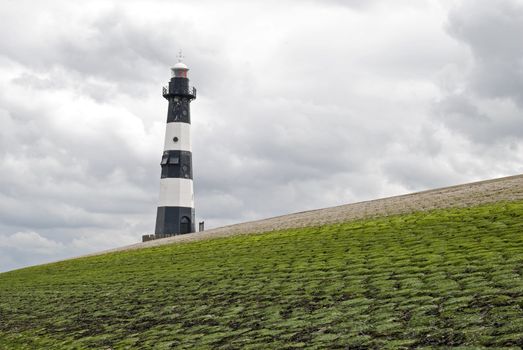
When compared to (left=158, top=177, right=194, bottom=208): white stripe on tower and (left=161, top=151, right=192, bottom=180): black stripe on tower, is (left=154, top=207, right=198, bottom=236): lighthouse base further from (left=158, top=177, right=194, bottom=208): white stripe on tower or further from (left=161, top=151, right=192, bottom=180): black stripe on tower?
(left=161, top=151, right=192, bottom=180): black stripe on tower

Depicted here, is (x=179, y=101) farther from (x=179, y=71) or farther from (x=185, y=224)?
(x=185, y=224)

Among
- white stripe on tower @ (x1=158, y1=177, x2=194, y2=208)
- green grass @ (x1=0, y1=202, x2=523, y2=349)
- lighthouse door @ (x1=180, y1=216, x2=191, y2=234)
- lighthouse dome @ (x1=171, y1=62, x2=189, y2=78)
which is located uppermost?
lighthouse dome @ (x1=171, y1=62, x2=189, y2=78)

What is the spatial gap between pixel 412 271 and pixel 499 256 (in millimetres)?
2255

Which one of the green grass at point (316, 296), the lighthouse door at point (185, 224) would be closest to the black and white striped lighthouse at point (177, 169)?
the lighthouse door at point (185, 224)

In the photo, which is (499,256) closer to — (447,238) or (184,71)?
(447,238)

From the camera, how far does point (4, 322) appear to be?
2233 cm

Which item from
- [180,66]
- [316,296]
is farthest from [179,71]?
[316,296]

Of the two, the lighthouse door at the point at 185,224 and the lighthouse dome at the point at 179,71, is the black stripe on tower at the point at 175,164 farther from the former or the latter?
the lighthouse dome at the point at 179,71

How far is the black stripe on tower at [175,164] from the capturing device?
2554 inches

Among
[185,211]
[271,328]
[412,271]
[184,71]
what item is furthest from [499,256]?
[184,71]

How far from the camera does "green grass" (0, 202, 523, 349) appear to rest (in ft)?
38.1

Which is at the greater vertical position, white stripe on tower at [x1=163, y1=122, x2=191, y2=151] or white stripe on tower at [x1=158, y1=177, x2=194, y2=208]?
white stripe on tower at [x1=163, y1=122, x2=191, y2=151]

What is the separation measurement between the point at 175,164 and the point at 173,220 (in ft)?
18.6

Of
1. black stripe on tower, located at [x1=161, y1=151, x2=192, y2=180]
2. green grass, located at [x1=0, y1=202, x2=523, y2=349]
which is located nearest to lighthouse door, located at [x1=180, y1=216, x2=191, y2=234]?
black stripe on tower, located at [x1=161, y1=151, x2=192, y2=180]
